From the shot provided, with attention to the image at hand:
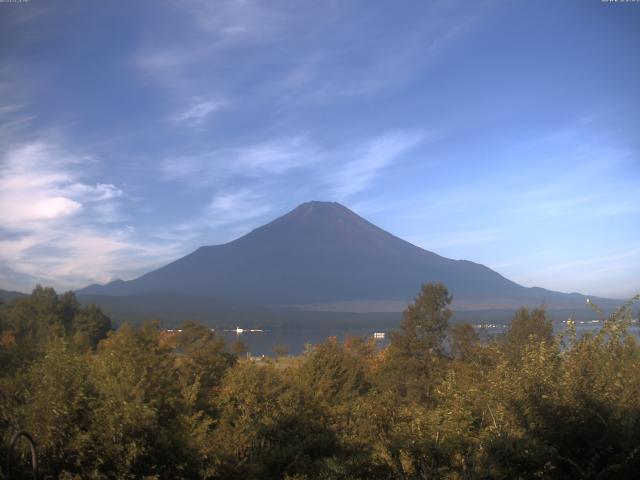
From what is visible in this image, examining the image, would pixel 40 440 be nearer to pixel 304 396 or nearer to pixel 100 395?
pixel 100 395

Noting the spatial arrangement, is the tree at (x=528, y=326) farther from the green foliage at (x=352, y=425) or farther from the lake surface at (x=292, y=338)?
the green foliage at (x=352, y=425)

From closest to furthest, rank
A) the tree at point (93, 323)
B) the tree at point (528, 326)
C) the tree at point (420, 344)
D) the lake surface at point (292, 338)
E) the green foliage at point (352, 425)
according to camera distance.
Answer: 1. the green foliage at point (352, 425)
2. the tree at point (528, 326)
3. the tree at point (420, 344)
4. the lake surface at point (292, 338)
5. the tree at point (93, 323)

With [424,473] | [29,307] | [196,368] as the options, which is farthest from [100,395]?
[29,307]

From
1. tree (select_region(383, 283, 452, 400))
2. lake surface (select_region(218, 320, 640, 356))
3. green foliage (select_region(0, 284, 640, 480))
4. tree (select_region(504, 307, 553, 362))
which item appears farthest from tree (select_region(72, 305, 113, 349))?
green foliage (select_region(0, 284, 640, 480))

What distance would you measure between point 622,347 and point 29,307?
5555cm

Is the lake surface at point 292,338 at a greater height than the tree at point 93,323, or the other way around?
the tree at point 93,323

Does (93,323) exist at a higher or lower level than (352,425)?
higher

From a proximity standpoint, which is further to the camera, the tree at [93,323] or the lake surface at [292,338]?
the tree at [93,323]

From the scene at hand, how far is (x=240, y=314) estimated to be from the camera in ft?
544

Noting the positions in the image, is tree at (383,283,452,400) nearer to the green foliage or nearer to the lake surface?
the lake surface

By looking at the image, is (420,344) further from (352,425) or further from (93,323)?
(93,323)

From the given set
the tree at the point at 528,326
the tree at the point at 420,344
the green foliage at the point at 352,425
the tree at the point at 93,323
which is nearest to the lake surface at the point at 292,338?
the tree at the point at 528,326

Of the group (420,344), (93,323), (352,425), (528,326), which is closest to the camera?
(352,425)

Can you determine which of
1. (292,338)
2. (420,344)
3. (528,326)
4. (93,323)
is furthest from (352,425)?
Result: (292,338)
